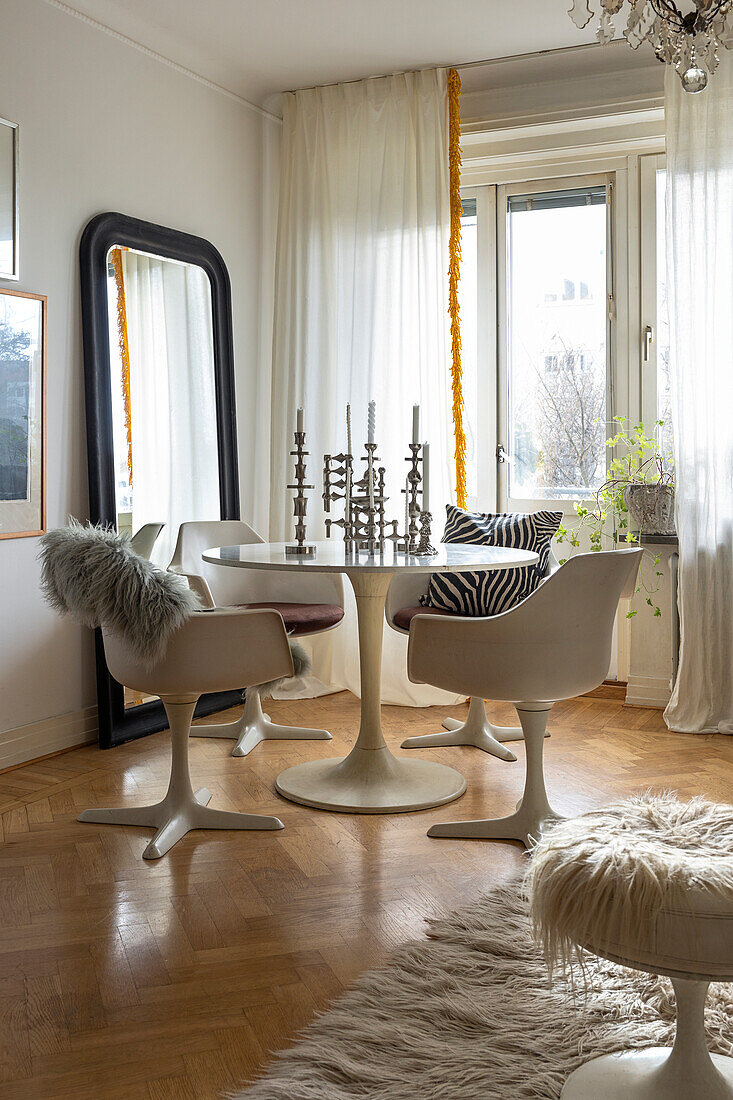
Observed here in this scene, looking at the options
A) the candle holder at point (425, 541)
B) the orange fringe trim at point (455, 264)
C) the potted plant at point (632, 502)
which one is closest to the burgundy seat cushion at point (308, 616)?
the candle holder at point (425, 541)

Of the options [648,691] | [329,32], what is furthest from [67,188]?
[648,691]

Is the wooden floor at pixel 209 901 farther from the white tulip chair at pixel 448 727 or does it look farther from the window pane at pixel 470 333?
the window pane at pixel 470 333

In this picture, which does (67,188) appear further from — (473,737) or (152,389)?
(473,737)

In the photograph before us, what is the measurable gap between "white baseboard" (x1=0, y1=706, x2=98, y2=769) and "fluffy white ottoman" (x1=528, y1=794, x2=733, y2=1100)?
8.00ft

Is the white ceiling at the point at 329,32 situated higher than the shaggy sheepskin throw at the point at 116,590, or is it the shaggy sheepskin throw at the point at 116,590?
the white ceiling at the point at 329,32

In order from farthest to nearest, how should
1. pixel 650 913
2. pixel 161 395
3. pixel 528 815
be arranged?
pixel 161 395
pixel 528 815
pixel 650 913

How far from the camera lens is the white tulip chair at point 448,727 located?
3730 mm

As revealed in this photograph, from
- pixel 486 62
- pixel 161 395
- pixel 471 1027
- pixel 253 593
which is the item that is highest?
pixel 486 62

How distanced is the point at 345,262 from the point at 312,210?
310 millimetres

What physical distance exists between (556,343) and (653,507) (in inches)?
39.7

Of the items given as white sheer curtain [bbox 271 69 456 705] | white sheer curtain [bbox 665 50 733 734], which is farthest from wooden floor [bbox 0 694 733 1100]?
white sheer curtain [bbox 271 69 456 705]

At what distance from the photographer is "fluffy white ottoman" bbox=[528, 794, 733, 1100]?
4.89 feet

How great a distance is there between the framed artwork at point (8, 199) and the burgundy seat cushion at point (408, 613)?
5.94 feet

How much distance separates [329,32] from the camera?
13.5 ft
